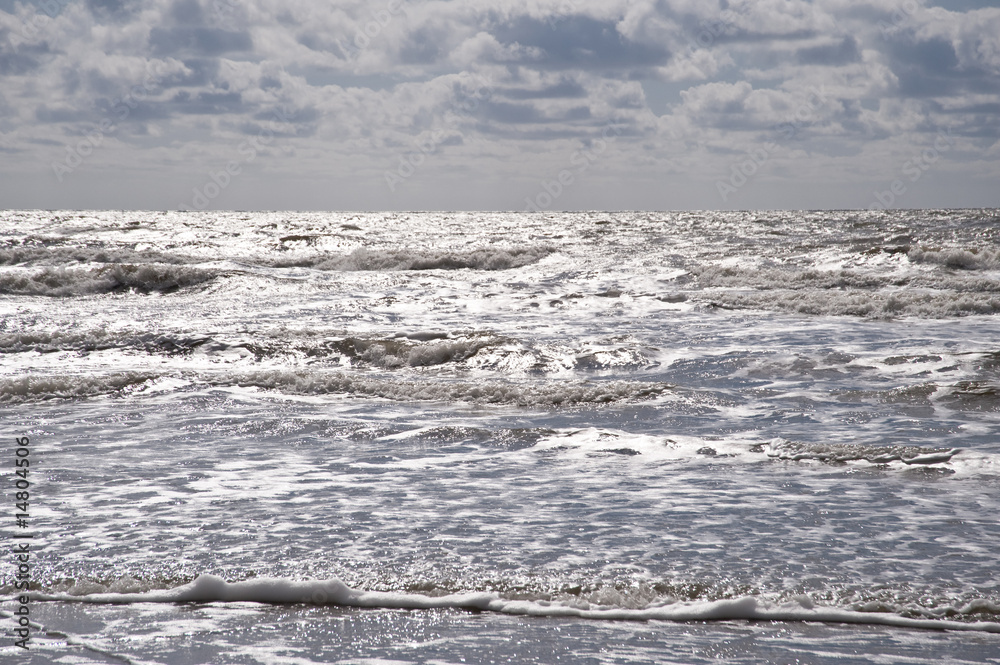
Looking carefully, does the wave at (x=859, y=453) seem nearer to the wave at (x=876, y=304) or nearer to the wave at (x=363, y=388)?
the wave at (x=363, y=388)

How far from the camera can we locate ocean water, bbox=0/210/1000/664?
9.68 feet

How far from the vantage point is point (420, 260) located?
23.8 m

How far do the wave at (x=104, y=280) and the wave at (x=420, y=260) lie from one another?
4.82 metres

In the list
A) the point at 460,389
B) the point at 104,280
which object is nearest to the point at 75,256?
the point at 104,280

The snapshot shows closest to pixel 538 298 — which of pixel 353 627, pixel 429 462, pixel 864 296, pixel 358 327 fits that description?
pixel 358 327

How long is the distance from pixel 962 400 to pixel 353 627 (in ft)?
20.6

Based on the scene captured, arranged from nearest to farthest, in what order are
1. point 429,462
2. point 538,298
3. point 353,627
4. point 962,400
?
point 353,627 < point 429,462 < point 962,400 < point 538,298

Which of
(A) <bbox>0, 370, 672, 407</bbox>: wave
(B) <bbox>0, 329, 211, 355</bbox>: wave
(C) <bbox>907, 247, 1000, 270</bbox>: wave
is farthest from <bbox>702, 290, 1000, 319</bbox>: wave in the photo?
(B) <bbox>0, 329, 211, 355</bbox>: wave

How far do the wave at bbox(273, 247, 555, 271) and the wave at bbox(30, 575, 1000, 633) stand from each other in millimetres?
19866

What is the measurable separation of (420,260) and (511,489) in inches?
771

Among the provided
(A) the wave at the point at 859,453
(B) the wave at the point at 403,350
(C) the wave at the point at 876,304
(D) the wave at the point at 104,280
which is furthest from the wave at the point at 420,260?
(A) the wave at the point at 859,453

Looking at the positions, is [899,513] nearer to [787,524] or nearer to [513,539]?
[787,524]

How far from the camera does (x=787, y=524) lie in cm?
394

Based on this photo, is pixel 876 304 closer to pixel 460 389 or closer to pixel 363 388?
pixel 460 389
